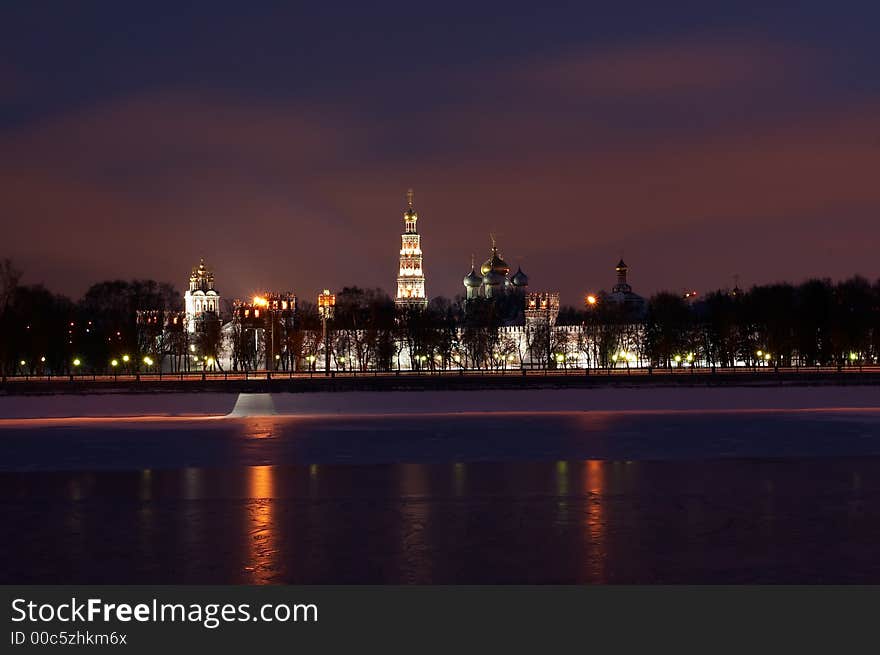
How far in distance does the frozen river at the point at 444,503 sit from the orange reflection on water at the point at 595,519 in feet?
0.13

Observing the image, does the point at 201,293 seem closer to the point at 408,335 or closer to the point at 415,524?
the point at 408,335

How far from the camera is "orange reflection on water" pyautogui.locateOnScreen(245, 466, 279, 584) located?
575 inches

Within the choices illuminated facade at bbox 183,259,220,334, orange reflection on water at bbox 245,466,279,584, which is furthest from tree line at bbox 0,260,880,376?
orange reflection on water at bbox 245,466,279,584

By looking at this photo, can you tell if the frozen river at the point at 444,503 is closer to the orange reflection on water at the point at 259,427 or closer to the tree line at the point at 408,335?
the orange reflection on water at the point at 259,427

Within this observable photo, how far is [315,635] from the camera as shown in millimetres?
12273

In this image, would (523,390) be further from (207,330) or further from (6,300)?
(207,330)

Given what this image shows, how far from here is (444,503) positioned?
777 inches

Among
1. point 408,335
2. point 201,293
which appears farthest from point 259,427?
point 201,293

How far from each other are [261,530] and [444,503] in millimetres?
3547

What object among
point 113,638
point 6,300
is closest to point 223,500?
point 113,638

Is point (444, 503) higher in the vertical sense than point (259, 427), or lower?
lower

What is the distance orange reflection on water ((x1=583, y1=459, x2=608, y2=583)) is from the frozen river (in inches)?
1.6

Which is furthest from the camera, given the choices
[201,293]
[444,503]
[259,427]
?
[201,293]

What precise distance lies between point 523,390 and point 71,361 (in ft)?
171
